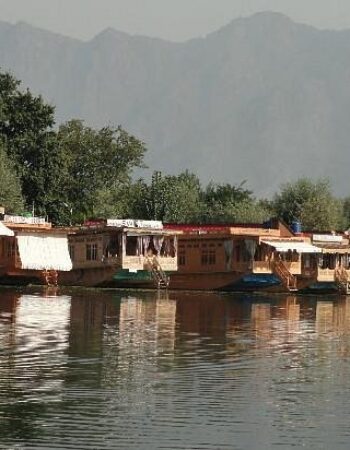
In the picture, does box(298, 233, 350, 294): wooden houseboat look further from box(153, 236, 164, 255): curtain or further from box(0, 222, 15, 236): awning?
box(0, 222, 15, 236): awning

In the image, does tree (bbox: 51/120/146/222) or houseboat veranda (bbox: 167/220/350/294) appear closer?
houseboat veranda (bbox: 167/220/350/294)

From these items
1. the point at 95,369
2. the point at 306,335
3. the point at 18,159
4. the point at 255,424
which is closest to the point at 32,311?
the point at 306,335

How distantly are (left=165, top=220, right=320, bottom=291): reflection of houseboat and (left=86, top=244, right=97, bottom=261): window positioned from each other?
5.78 metres

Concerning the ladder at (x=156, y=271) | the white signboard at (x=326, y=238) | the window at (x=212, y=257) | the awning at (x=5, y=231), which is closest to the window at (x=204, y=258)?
the window at (x=212, y=257)

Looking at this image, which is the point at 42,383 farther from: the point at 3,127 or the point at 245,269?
the point at 3,127

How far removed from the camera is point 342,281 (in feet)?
274

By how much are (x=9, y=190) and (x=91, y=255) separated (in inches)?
543

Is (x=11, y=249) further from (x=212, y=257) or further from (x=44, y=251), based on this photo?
(x=212, y=257)

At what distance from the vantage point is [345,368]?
34.1 metres

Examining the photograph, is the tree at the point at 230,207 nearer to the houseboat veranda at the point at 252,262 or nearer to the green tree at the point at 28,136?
the green tree at the point at 28,136

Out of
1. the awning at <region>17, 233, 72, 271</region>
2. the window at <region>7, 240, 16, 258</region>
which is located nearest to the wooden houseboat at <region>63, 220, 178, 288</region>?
the awning at <region>17, 233, 72, 271</region>

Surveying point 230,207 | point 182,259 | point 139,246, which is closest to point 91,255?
point 139,246

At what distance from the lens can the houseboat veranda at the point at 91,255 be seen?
77.3 metres

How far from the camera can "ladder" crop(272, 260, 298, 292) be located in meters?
80.9
